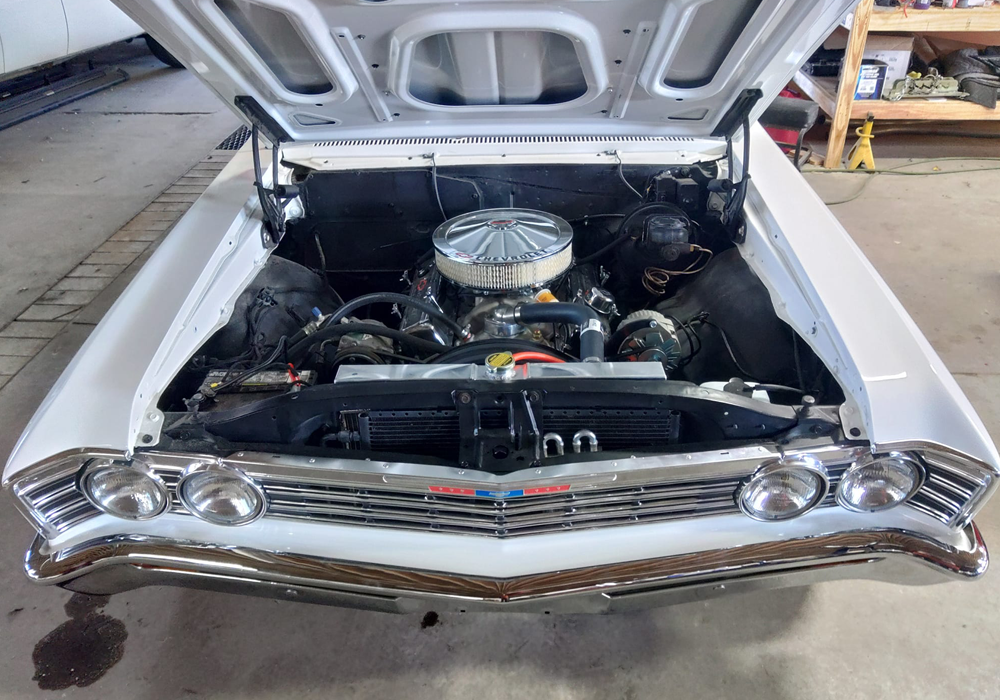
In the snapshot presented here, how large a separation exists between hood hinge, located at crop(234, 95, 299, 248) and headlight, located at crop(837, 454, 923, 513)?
154cm

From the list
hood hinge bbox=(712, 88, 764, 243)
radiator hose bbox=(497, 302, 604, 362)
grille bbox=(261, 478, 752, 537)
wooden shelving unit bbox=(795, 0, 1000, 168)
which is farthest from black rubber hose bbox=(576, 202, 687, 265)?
wooden shelving unit bbox=(795, 0, 1000, 168)

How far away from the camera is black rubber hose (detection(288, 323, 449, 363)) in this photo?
1.44 m

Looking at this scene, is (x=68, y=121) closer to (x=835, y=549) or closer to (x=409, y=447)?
(x=409, y=447)

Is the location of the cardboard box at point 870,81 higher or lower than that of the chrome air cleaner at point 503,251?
lower

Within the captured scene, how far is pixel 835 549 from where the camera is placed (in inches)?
45.9

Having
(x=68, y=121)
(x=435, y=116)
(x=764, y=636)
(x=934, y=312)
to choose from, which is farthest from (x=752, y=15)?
(x=68, y=121)

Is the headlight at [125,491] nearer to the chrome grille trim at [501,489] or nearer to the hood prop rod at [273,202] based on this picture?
the chrome grille trim at [501,489]

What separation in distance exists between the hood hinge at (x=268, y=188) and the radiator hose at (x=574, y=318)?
2.40ft

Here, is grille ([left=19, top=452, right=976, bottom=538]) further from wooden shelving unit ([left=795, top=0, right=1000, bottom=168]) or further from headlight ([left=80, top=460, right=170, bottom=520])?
wooden shelving unit ([left=795, top=0, right=1000, bottom=168])

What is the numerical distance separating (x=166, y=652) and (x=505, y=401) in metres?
1.18

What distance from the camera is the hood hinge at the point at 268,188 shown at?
1706 mm

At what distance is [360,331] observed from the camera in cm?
145

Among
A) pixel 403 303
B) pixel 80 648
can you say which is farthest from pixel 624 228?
pixel 80 648

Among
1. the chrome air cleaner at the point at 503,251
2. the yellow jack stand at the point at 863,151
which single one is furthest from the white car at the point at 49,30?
the yellow jack stand at the point at 863,151
